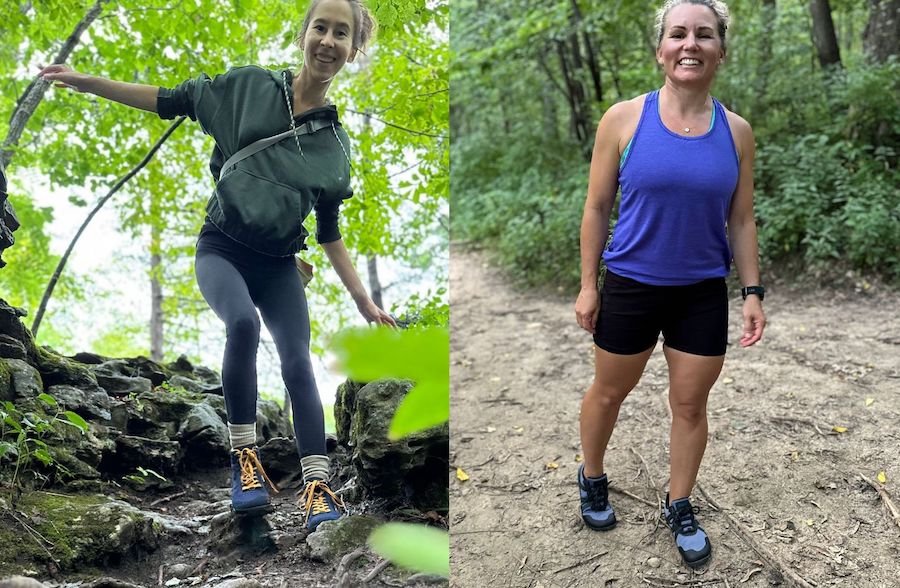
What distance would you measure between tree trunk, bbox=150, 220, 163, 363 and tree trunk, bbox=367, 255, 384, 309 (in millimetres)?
465

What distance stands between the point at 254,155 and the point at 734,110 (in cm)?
567

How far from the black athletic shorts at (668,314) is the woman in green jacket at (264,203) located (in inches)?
35.0

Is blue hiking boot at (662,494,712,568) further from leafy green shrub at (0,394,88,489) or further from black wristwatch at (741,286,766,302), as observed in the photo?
leafy green shrub at (0,394,88,489)

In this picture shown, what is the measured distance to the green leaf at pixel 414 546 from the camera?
1.32 metres

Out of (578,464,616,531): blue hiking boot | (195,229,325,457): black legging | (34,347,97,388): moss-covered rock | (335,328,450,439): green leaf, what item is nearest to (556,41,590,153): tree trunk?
(578,464,616,531): blue hiking boot

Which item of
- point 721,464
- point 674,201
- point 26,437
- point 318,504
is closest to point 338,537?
point 318,504

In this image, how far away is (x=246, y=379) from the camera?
5.01 ft

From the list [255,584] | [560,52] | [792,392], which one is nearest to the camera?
[255,584]

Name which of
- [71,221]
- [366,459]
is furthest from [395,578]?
[71,221]

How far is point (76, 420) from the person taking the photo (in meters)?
1.40

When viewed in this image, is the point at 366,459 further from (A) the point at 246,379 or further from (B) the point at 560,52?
(B) the point at 560,52

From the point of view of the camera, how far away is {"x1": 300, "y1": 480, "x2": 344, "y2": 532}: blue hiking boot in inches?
59.1

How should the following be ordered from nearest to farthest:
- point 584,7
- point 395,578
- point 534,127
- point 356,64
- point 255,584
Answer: point 255,584 < point 395,578 < point 356,64 < point 584,7 < point 534,127

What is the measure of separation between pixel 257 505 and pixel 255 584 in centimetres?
16
